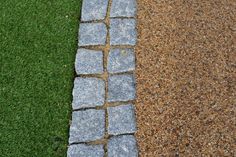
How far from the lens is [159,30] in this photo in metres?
4.62

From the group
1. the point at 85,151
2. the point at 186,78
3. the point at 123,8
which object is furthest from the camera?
the point at 123,8

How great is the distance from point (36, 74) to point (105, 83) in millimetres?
716

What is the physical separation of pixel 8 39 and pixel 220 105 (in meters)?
2.34

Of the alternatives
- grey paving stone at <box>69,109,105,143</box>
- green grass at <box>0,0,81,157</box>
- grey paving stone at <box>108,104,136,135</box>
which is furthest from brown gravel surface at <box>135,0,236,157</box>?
green grass at <box>0,0,81,157</box>

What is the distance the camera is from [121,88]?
13.9ft

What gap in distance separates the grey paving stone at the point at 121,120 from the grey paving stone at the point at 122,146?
0.06 metres

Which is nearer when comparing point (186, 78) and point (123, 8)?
point (186, 78)

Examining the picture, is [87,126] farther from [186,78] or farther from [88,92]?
[186,78]

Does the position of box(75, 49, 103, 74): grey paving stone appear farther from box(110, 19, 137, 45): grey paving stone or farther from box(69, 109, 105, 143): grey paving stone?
box(69, 109, 105, 143): grey paving stone

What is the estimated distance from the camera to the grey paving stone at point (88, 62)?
440cm

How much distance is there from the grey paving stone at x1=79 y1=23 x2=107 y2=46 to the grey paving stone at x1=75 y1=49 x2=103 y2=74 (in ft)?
0.39

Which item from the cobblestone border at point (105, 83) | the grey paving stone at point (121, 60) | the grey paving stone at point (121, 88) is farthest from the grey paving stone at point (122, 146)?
the grey paving stone at point (121, 60)

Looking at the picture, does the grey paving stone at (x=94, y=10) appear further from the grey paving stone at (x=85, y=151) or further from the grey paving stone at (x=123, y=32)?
the grey paving stone at (x=85, y=151)

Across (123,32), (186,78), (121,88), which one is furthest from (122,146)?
(123,32)
